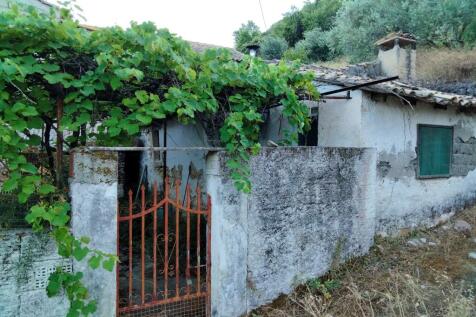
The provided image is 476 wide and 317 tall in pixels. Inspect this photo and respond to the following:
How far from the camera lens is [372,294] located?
188 inches

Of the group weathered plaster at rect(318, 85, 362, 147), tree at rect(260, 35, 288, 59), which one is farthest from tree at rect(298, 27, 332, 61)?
weathered plaster at rect(318, 85, 362, 147)

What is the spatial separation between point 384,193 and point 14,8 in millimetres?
6029

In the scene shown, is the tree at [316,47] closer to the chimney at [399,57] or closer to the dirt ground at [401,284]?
the chimney at [399,57]

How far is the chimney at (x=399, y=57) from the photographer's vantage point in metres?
10.4

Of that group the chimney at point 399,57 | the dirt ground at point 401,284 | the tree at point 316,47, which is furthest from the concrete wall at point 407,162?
the tree at point 316,47

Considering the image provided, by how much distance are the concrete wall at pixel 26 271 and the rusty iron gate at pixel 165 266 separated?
2.15ft

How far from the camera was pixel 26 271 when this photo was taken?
3141 millimetres

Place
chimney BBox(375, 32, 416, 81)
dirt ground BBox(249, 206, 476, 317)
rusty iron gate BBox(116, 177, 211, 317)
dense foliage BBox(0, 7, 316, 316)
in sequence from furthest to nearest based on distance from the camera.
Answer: chimney BBox(375, 32, 416, 81), dirt ground BBox(249, 206, 476, 317), rusty iron gate BBox(116, 177, 211, 317), dense foliage BBox(0, 7, 316, 316)

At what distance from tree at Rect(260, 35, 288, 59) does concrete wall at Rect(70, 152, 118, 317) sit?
2172 centimetres

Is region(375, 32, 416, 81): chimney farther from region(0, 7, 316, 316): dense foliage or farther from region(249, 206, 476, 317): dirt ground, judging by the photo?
region(0, 7, 316, 316): dense foliage

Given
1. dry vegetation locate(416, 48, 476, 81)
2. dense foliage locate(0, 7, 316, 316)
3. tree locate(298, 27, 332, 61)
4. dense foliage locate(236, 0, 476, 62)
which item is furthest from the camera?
tree locate(298, 27, 332, 61)

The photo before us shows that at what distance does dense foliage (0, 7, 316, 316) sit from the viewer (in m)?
2.87

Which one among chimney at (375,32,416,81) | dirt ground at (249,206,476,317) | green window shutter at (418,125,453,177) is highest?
chimney at (375,32,416,81)

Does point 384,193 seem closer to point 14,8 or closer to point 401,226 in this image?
point 401,226
